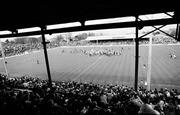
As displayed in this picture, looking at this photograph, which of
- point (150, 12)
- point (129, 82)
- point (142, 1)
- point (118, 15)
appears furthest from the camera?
point (129, 82)

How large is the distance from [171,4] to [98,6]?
1870 mm

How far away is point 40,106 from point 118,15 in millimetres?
3711

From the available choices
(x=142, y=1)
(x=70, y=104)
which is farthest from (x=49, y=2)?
(x=70, y=104)

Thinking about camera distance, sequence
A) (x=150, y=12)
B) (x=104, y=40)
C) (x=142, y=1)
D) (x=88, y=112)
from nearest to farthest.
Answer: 1. (x=142, y=1)
2. (x=88, y=112)
3. (x=150, y=12)
4. (x=104, y=40)

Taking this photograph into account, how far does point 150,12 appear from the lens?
4.25 m

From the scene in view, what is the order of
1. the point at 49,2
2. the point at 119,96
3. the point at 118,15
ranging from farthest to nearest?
1. the point at 119,96
2. the point at 118,15
3. the point at 49,2

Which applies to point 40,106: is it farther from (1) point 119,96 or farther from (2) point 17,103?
(1) point 119,96

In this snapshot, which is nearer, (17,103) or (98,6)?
(98,6)

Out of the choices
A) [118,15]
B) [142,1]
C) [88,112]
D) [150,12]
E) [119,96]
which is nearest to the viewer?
[142,1]

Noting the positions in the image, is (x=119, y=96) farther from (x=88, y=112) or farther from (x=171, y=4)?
(x=171, y=4)

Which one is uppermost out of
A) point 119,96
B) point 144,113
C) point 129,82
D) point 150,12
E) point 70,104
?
point 150,12

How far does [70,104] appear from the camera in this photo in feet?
15.7

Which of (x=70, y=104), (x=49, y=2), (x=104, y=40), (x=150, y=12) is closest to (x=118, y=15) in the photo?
(x=150, y=12)

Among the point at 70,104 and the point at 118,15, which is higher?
the point at 118,15
